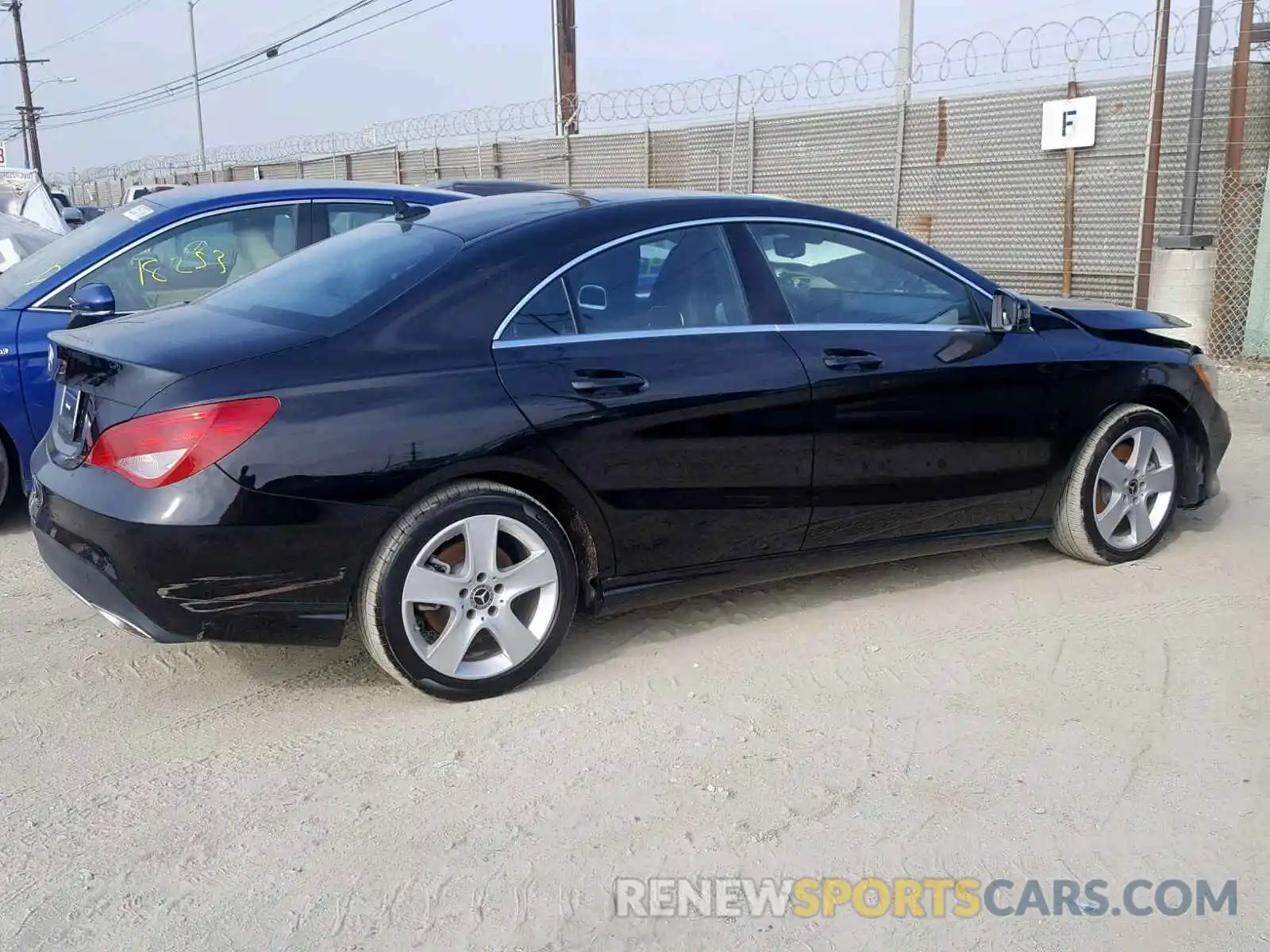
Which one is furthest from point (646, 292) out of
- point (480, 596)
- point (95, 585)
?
point (95, 585)

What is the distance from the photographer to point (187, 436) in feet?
10.8

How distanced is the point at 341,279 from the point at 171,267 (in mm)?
2289

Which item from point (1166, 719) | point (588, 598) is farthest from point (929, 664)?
point (588, 598)

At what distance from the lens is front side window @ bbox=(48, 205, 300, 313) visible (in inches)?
225

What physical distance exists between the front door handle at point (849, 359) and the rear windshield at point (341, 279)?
1358 mm

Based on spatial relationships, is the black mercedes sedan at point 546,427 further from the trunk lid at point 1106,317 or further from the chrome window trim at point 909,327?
the trunk lid at point 1106,317

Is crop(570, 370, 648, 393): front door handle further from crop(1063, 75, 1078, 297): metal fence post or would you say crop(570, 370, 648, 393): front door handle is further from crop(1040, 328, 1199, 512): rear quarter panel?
crop(1063, 75, 1078, 297): metal fence post

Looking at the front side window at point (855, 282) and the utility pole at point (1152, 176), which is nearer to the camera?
the front side window at point (855, 282)

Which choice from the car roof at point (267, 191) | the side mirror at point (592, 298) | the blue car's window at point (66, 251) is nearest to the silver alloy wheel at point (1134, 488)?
the side mirror at point (592, 298)

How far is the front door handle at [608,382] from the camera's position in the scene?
12.4 ft

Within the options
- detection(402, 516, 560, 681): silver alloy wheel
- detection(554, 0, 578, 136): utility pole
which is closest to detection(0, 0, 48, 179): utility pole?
detection(554, 0, 578, 136): utility pole

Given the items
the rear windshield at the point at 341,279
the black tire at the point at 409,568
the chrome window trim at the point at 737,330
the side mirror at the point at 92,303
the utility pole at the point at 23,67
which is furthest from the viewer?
the utility pole at the point at 23,67

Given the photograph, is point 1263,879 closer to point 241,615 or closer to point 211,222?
point 241,615

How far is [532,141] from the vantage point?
1995cm
